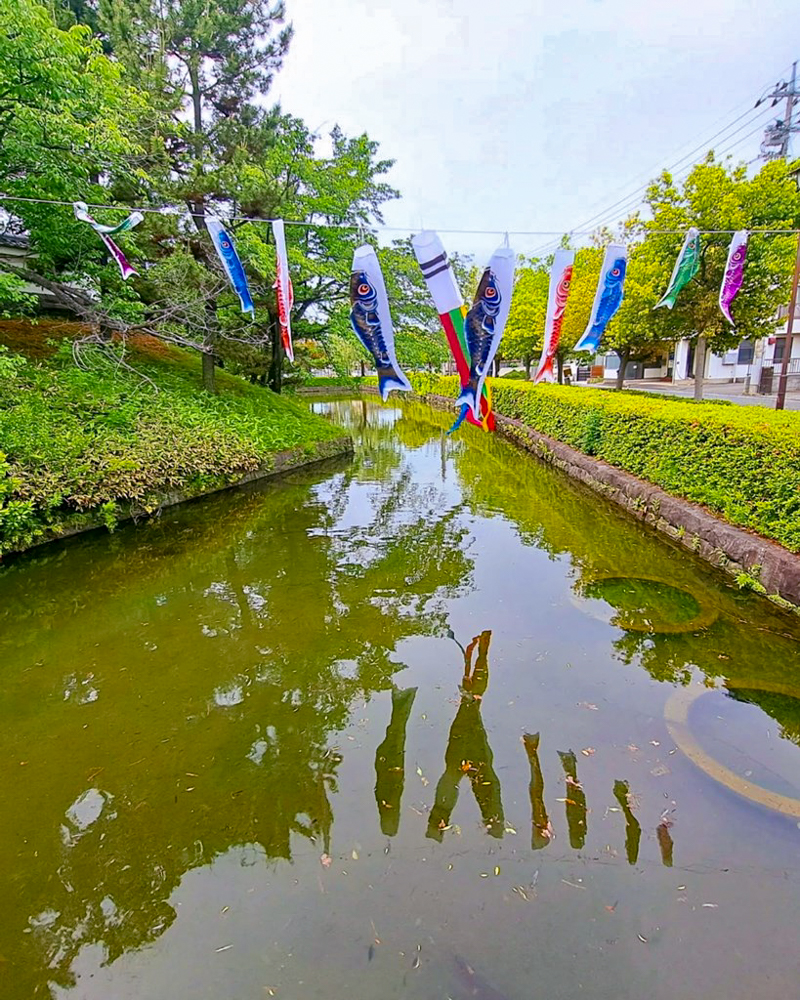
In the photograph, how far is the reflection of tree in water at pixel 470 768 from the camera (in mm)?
2481

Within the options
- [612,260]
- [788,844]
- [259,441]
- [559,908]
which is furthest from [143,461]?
[788,844]

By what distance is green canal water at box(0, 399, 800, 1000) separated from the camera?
1.88 metres

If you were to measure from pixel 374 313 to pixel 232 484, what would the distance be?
15.5 feet

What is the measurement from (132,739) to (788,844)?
3.31m

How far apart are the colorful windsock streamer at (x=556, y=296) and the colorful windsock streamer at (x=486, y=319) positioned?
83 cm

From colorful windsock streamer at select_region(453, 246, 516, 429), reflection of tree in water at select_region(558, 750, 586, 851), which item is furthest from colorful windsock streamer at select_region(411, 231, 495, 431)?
reflection of tree in water at select_region(558, 750, 586, 851)

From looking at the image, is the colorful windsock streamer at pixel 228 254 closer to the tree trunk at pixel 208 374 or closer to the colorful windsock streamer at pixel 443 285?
the colorful windsock streamer at pixel 443 285

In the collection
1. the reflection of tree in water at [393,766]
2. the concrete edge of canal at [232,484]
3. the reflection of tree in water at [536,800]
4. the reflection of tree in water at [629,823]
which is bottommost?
the reflection of tree in water at [393,766]

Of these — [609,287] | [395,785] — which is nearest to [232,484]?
[609,287]

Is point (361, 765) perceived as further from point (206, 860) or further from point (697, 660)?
point (697, 660)

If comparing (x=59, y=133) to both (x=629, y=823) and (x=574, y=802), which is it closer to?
(x=574, y=802)

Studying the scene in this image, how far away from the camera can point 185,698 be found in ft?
11.0

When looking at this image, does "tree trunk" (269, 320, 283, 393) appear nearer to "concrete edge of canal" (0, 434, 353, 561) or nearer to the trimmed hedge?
"concrete edge of canal" (0, 434, 353, 561)

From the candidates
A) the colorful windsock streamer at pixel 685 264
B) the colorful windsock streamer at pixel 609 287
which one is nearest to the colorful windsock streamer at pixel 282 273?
the colorful windsock streamer at pixel 609 287
